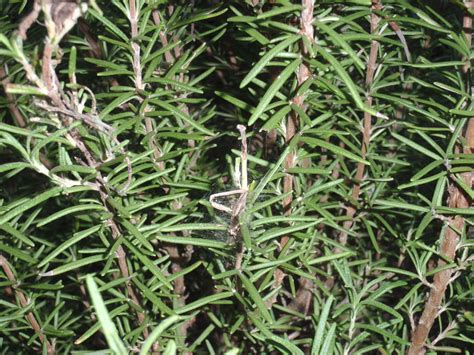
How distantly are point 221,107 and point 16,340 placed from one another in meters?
0.62

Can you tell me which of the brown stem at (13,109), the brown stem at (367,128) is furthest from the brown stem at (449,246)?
the brown stem at (13,109)

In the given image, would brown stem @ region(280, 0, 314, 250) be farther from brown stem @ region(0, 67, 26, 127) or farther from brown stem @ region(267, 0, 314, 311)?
brown stem @ region(0, 67, 26, 127)

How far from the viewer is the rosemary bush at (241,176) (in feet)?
2.74

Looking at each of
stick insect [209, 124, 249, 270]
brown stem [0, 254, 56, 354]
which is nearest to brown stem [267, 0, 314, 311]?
stick insect [209, 124, 249, 270]

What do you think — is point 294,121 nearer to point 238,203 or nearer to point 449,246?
point 238,203

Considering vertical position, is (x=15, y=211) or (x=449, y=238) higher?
(x=15, y=211)

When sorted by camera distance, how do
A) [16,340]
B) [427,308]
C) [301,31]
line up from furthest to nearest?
[16,340] → [427,308] → [301,31]

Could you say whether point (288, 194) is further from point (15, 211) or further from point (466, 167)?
point (15, 211)

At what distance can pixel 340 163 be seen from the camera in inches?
44.8

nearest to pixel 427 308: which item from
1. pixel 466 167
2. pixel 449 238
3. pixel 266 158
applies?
pixel 449 238

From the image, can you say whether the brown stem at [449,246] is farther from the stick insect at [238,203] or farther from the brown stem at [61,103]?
the brown stem at [61,103]

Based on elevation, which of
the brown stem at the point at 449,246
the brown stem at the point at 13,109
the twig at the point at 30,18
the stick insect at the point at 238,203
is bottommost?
the brown stem at the point at 449,246

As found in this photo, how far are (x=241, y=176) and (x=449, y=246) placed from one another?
37 centimetres

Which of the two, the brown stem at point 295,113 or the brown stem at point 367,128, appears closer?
the brown stem at point 295,113
